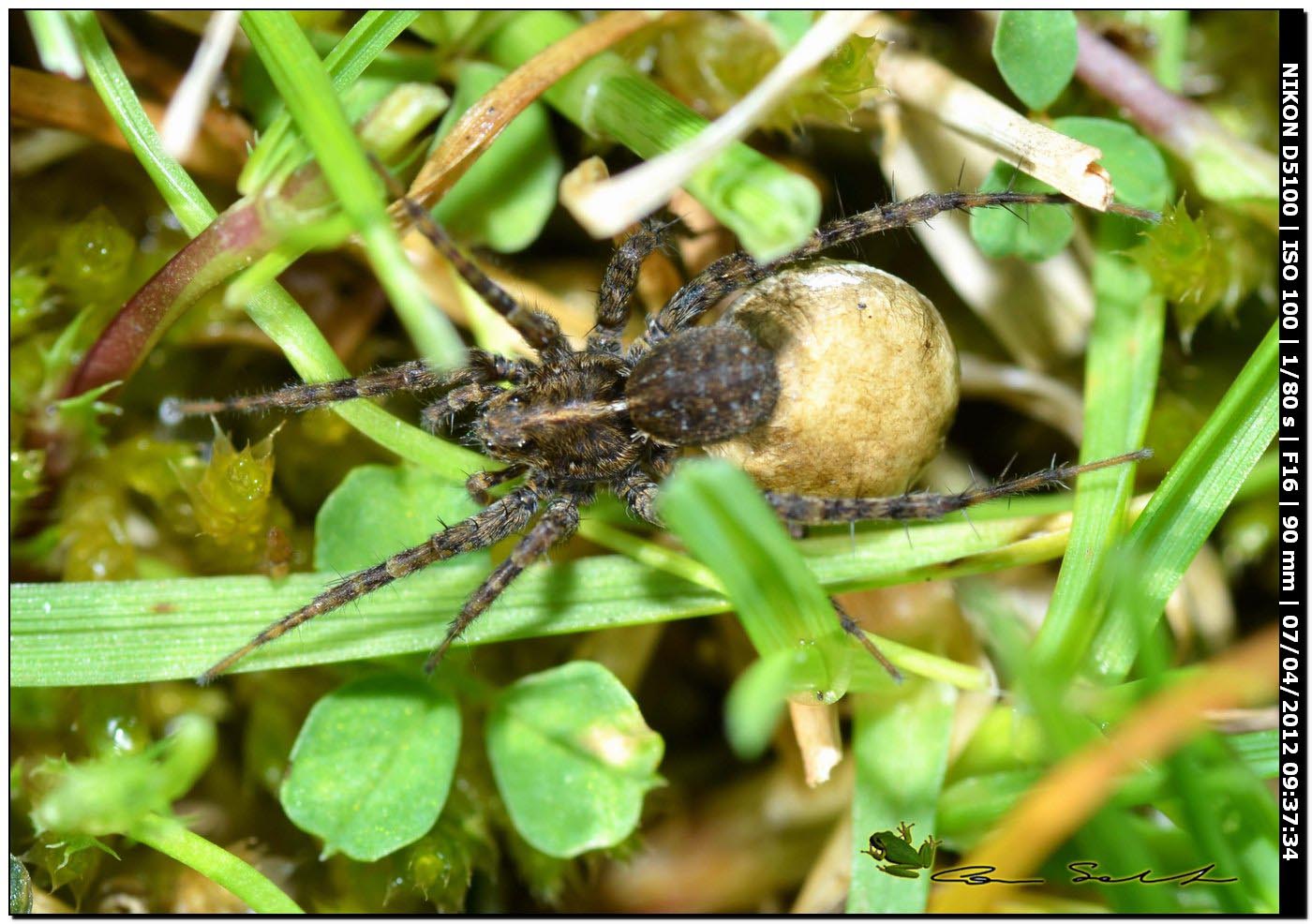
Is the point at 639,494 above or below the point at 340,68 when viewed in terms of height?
below

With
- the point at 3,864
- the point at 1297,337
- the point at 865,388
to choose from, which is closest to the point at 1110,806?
the point at 865,388

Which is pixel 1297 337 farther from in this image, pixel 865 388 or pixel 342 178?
pixel 342 178

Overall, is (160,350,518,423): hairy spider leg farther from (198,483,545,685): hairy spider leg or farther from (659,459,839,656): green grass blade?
(659,459,839,656): green grass blade

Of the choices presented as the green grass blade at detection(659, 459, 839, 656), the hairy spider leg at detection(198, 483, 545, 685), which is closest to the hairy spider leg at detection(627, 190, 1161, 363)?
the hairy spider leg at detection(198, 483, 545, 685)

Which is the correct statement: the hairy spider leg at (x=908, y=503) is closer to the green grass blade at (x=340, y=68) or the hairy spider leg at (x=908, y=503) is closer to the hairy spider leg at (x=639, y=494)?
the hairy spider leg at (x=639, y=494)

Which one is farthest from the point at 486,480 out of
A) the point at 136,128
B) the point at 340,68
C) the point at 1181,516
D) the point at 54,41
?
the point at 1181,516

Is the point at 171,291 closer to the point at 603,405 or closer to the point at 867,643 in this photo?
the point at 603,405
